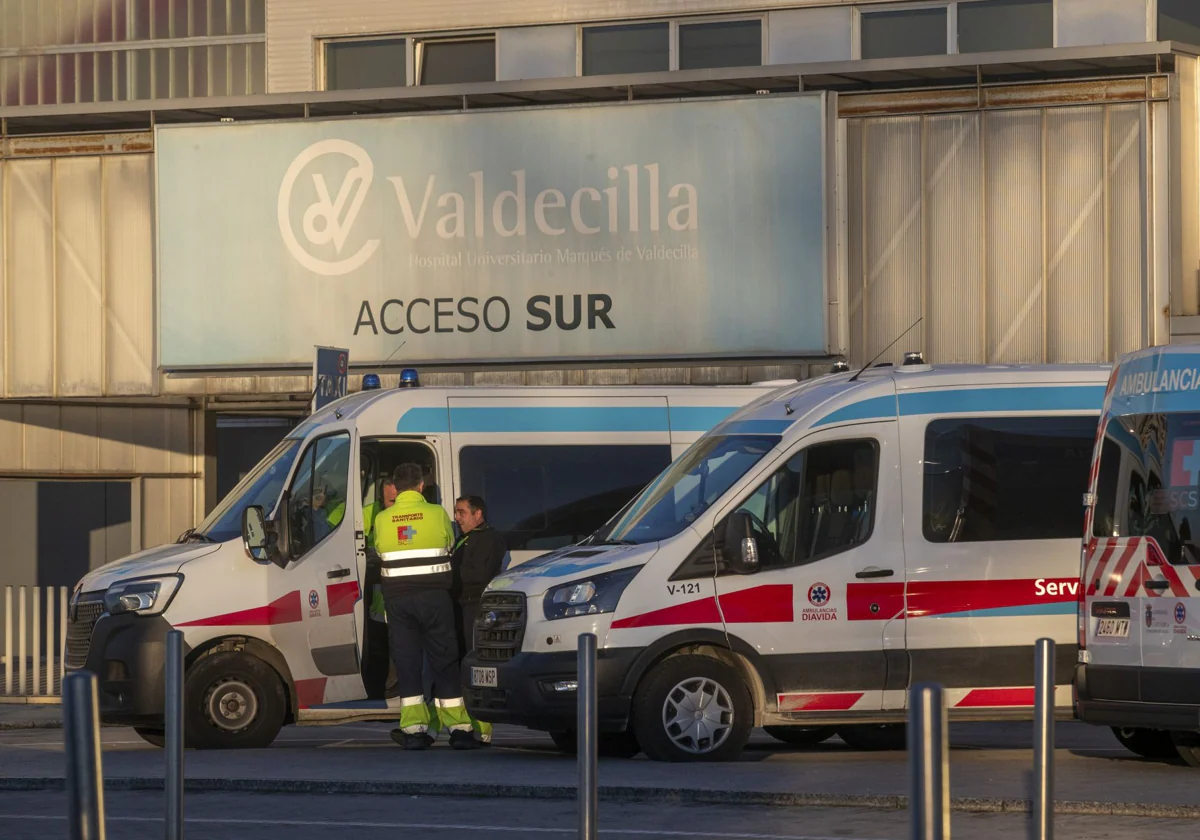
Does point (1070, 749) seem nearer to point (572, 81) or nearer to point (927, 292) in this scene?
point (927, 292)

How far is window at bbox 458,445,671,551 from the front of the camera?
14.0m

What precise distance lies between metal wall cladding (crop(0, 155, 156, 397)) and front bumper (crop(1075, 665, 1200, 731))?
548 inches

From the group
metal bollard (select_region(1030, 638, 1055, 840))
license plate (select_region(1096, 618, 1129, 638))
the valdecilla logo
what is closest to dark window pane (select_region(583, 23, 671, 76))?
the valdecilla logo

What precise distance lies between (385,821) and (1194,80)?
1336 centimetres

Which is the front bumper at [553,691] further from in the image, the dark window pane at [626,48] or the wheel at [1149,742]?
the dark window pane at [626,48]

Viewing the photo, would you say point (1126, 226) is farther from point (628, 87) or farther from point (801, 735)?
point (801, 735)

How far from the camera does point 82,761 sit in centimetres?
515

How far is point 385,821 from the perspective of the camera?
31.1 feet

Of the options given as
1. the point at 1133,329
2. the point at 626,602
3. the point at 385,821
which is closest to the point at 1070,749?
the point at 626,602

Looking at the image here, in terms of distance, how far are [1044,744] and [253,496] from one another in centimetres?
781

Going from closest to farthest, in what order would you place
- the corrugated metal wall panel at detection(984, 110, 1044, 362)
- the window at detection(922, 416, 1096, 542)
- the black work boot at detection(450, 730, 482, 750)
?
the window at detection(922, 416, 1096, 542) < the black work boot at detection(450, 730, 482, 750) < the corrugated metal wall panel at detection(984, 110, 1044, 362)

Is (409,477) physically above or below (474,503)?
above

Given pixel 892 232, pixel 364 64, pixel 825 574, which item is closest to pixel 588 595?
pixel 825 574

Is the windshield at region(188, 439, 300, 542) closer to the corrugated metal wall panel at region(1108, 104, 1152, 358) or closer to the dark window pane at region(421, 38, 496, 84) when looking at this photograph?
the corrugated metal wall panel at region(1108, 104, 1152, 358)
